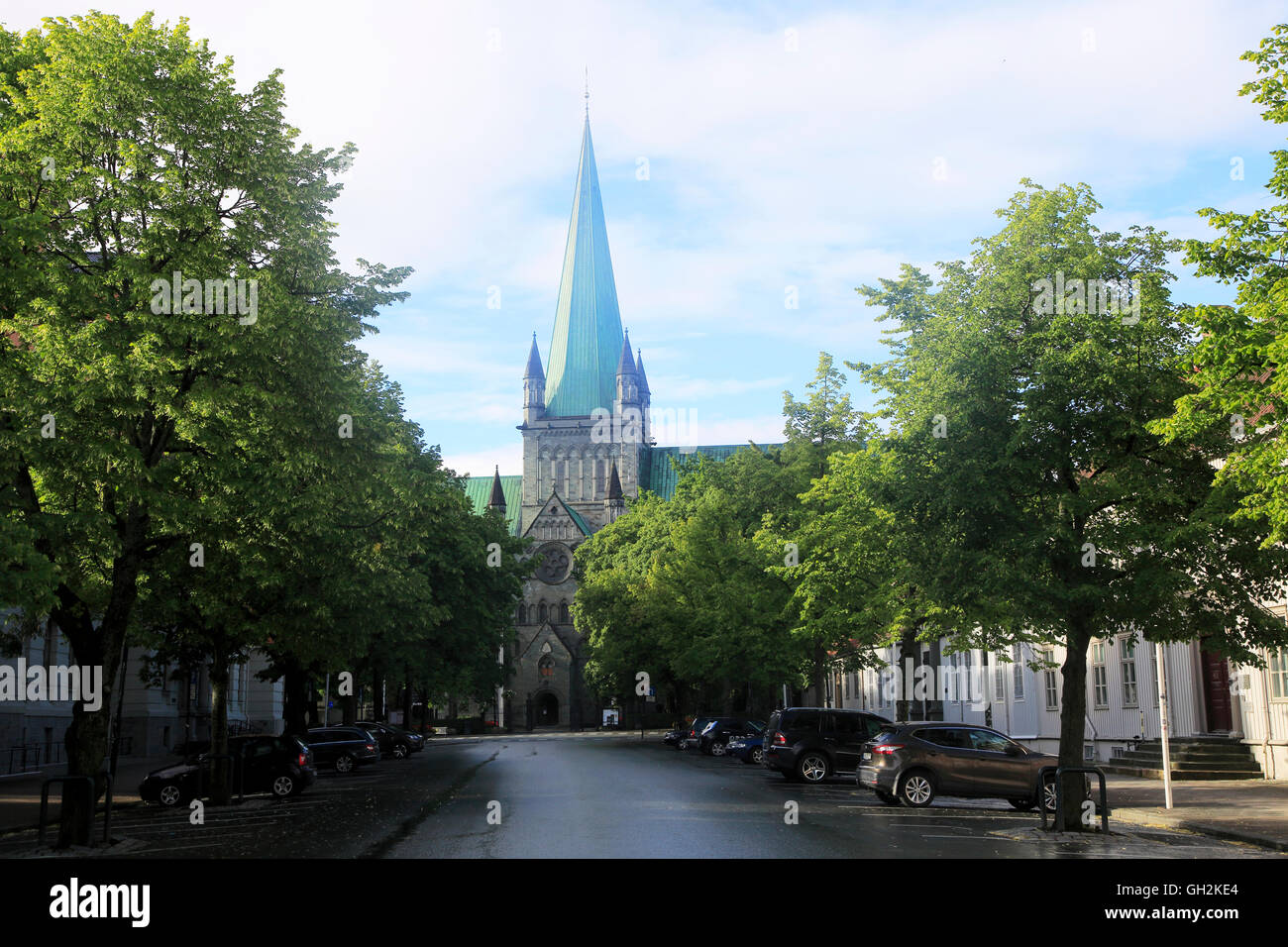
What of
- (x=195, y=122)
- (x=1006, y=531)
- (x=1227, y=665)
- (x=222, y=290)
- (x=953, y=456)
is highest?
(x=195, y=122)

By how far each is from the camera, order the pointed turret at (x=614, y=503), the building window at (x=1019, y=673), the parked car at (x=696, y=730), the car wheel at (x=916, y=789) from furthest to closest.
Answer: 1. the pointed turret at (x=614, y=503)
2. the parked car at (x=696, y=730)
3. the building window at (x=1019, y=673)
4. the car wheel at (x=916, y=789)

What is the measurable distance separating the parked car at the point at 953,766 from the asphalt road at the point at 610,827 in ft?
1.48

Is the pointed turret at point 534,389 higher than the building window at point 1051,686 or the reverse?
higher

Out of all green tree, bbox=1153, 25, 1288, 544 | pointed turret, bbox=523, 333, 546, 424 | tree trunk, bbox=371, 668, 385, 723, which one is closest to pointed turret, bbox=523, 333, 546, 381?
pointed turret, bbox=523, 333, 546, 424

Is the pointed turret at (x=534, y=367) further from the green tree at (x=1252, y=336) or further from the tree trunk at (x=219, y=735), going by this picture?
the green tree at (x=1252, y=336)

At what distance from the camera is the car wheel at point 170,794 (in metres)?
24.4

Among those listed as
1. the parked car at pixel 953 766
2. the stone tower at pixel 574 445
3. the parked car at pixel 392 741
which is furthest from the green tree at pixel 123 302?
the stone tower at pixel 574 445

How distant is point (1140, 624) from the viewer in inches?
745

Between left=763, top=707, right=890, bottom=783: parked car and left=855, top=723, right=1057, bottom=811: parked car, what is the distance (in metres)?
6.80

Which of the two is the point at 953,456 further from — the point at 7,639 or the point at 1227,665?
the point at 7,639

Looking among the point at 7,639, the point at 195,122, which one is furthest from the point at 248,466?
the point at 7,639

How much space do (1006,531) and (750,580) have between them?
90.9ft

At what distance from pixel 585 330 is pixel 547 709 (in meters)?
37.5

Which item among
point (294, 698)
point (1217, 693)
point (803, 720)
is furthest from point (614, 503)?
point (1217, 693)
